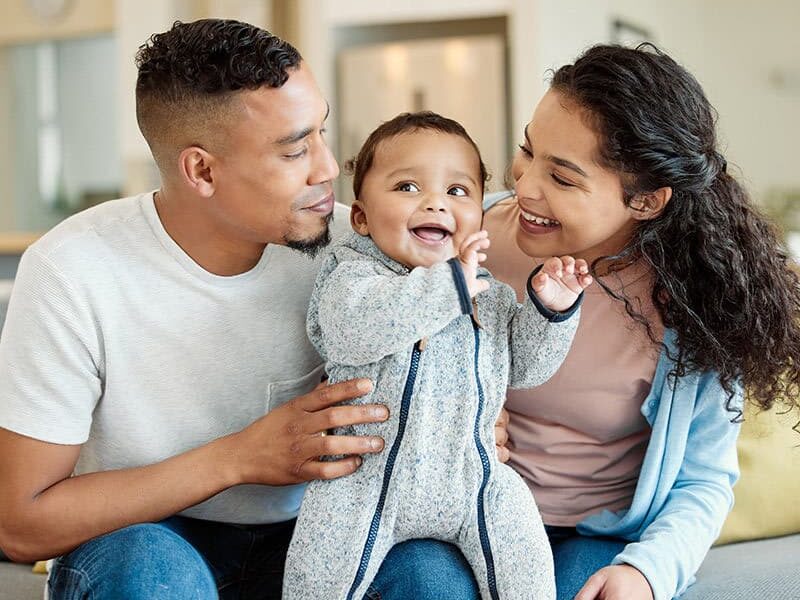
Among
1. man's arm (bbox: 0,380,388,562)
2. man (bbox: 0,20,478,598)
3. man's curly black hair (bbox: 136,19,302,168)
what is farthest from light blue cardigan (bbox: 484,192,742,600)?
man's curly black hair (bbox: 136,19,302,168)

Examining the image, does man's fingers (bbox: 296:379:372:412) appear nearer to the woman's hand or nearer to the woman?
the woman

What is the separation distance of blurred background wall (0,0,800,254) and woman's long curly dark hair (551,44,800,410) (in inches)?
125

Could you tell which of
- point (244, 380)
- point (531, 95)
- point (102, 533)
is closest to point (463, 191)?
point (244, 380)

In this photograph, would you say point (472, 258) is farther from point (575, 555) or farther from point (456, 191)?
point (575, 555)

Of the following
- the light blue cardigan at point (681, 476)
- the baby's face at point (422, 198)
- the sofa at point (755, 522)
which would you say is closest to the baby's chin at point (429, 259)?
the baby's face at point (422, 198)

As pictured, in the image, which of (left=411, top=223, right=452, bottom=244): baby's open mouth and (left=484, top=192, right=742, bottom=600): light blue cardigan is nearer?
(left=411, top=223, right=452, bottom=244): baby's open mouth

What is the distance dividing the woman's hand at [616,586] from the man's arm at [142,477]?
1.29ft

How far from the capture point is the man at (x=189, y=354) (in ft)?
4.88

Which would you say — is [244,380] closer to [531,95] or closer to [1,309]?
[1,309]

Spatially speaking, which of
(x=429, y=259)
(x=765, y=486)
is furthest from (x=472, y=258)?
(x=765, y=486)

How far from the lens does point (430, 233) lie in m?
1.48

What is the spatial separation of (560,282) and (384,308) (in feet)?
0.86

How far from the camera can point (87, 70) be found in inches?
245

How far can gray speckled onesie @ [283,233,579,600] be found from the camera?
139 cm
